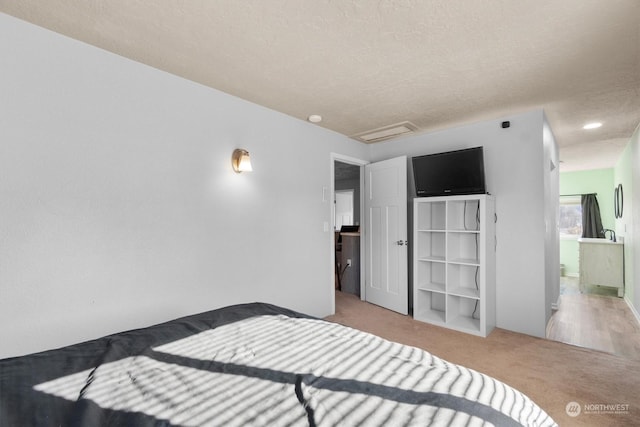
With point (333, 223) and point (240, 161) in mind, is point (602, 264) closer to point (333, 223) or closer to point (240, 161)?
point (333, 223)

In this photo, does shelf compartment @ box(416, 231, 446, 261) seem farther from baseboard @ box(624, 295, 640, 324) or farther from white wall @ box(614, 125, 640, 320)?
baseboard @ box(624, 295, 640, 324)

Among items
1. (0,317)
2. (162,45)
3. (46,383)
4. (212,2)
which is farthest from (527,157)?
(0,317)

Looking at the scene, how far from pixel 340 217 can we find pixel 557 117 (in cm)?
587

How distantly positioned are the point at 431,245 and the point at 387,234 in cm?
58

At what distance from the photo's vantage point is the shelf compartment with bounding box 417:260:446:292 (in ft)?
12.2

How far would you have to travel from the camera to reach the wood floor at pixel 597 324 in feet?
9.59

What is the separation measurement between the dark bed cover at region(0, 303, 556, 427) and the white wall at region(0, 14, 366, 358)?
72 cm

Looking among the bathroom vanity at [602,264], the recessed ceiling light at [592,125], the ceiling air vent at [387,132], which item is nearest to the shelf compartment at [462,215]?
the ceiling air vent at [387,132]

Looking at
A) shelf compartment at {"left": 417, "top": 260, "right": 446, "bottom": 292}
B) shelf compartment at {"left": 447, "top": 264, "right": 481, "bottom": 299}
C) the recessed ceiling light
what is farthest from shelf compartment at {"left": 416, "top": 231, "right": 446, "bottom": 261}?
the recessed ceiling light

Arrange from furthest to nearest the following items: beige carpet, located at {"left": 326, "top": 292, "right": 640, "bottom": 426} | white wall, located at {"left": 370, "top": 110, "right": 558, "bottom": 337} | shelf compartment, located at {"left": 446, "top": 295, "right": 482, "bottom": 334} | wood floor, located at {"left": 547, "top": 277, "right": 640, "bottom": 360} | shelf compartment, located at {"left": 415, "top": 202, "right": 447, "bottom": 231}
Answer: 1. shelf compartment, located at {"left": 415, "top": 202, "right": 447, "bottom": 231}
2. shelf compartment, located at {"left": 446, "top": 295, "right": 482, "bottom": 334}
3. white wall, located at {"left": 370, "top": 110, "right": 558, "bottom": 337}
4. wood floor, located at {"left": 547, "top": 277, "right": 640, "bottom": 360}
5. beige carpet, located at {"left": 326, "top": 292, "right": 640, "bottom": 426}

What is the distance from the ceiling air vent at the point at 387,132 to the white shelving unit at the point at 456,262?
89 centimetres

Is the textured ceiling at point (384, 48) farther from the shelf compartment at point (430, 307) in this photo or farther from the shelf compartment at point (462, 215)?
the shelf compartment at point (430, 307)

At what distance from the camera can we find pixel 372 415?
2.76 ft

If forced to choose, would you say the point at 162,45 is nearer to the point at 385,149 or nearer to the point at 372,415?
the point at 372,415
